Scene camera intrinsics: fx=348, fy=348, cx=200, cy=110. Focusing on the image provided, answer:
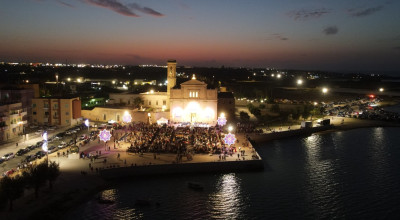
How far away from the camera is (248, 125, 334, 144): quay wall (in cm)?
3706

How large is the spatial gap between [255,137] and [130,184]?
16803mm

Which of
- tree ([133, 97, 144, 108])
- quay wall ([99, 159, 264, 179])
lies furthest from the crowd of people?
tree ([133, 97, 144, 108])

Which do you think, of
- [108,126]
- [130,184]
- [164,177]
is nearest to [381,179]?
[164,177]

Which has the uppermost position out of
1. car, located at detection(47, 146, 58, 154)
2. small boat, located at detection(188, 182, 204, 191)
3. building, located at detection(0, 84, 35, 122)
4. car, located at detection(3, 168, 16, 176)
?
building, located at detection(0, 84, 35, 122)

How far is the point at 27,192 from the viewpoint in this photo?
20672mm

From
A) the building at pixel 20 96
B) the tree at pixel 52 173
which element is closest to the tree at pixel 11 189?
the tree at pixel 52 173

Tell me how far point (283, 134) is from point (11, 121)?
28930mm

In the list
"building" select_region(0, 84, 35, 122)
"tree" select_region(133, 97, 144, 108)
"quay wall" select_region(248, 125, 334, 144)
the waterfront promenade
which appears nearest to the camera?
the waterfront promenade

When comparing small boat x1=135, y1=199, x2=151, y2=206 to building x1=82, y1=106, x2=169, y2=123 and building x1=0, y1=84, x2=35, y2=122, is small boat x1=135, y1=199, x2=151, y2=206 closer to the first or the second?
building x1=82, y1=106, x2=169, y2=123

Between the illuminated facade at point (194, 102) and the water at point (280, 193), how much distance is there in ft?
40.7

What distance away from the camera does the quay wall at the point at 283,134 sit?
37.1 m

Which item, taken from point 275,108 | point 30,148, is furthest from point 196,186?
point 275,108

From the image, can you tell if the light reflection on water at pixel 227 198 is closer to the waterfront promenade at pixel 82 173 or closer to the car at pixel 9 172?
the waterfront promenade at pixel 82 173

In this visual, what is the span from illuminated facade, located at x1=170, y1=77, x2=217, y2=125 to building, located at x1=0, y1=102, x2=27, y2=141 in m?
16.5
